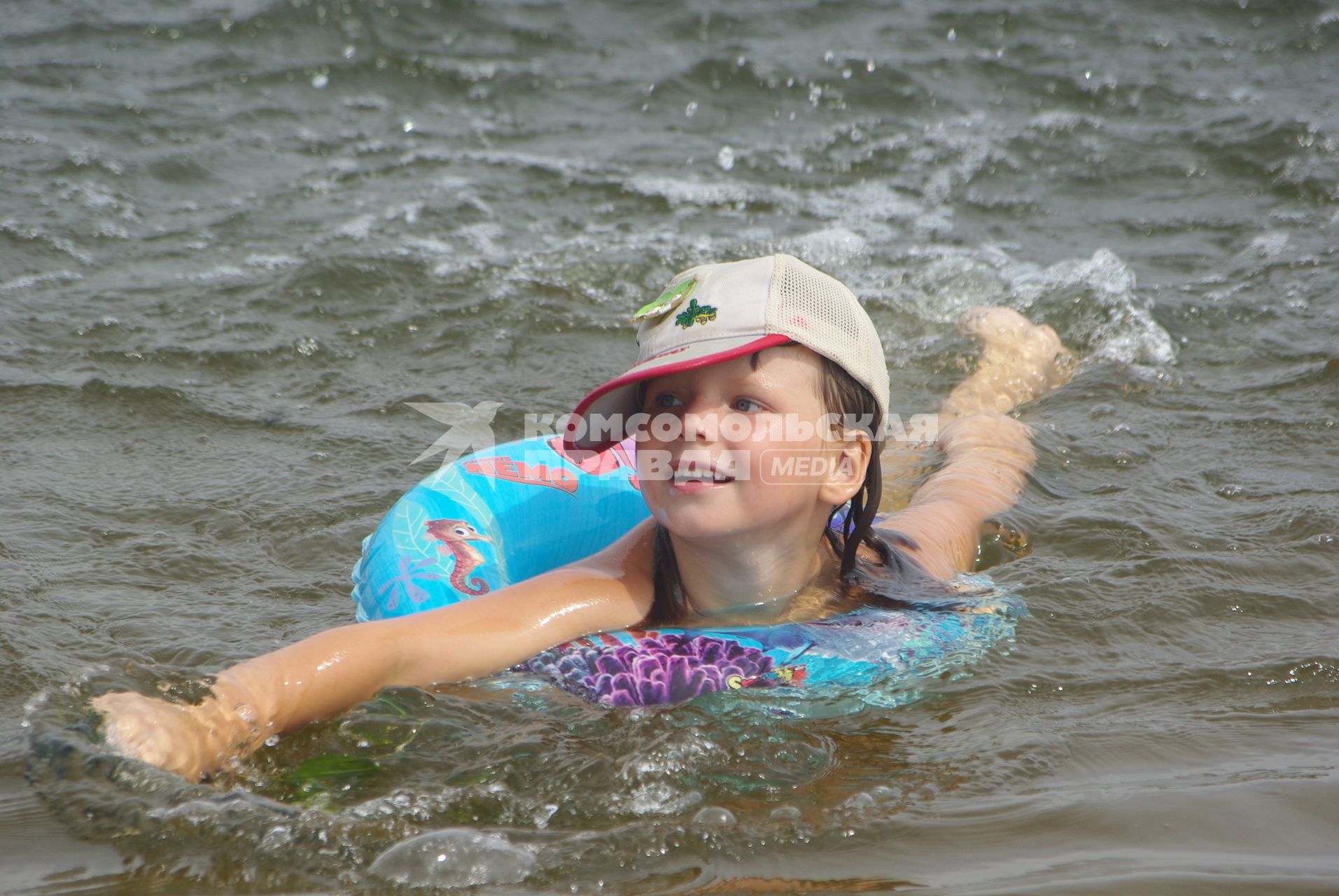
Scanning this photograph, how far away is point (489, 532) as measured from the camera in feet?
12.5

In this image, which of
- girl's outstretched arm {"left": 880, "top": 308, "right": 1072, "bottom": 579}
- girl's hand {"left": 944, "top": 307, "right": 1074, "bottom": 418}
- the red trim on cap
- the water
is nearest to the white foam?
the water

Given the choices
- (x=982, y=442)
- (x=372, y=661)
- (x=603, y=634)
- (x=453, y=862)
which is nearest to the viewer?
(x=453, y=862)

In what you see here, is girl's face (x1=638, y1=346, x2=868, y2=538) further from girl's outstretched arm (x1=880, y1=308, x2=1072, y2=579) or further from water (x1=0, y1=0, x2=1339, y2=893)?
girl's outstretched arm (x1=880, y1=308, x2=1072, y2=579)

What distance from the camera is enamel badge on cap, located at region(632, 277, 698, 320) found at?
3.09m

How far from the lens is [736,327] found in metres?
2.98

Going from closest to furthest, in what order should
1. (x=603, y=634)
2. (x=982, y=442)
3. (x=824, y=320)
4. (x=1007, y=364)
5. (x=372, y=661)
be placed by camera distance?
(x=372, y=661) < (x=824, y=320) < (x=603, y=634) < (x=982, y=442) < (x=1007, y=364)

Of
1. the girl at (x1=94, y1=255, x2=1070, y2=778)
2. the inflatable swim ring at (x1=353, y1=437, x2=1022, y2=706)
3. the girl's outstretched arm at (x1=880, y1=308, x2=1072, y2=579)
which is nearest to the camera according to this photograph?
the girl at (x1=94, y1=255, x2=1070, y2=778)

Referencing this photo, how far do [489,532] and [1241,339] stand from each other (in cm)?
383

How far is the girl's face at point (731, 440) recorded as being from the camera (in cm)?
303

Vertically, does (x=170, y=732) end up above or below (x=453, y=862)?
above

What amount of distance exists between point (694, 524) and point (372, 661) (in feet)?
2.56

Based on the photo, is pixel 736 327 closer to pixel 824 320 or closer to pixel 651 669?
pixel 824 320

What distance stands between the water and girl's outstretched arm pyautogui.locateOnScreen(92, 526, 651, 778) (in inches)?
3.1

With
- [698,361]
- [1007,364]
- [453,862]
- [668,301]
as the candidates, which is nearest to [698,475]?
[698,361]
